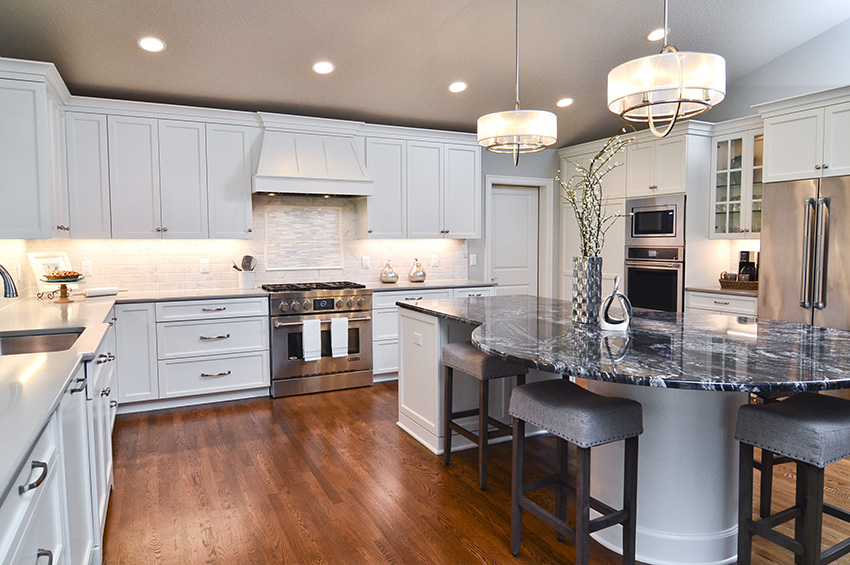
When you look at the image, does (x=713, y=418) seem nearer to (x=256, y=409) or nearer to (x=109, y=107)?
(x=256, y=409)

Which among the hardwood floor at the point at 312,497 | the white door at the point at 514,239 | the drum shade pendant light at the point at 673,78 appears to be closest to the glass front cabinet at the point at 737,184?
the white door at the point at 514,239

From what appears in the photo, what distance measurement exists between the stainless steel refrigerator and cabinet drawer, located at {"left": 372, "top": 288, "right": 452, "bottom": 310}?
2817mm

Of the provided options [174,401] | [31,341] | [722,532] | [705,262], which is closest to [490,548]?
[722,532]

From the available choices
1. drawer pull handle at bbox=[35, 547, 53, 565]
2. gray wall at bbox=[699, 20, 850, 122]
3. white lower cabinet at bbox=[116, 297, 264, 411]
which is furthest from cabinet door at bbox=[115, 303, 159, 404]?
gray wall at bbox=[699, 20, 850, 122]

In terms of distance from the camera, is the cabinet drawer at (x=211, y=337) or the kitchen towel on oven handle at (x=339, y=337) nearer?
the cabinet drawer at (x=211, y=337)

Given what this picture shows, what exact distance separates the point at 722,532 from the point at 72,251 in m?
4.91

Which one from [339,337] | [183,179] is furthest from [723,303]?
[183,179]

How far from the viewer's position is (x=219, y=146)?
4.72 meters

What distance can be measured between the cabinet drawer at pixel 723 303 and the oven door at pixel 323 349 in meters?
3.07

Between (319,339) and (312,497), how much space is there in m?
2.07

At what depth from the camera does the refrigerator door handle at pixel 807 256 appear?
4.14 meters

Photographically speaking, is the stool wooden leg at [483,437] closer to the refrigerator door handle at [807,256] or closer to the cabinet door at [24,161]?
the refrigerator door handle at [807,256]

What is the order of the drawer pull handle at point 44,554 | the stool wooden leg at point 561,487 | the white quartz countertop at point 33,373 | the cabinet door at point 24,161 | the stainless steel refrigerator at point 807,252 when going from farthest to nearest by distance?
the stainless steel refrigerator at point 807,252 → the cabinet door at point 24,161 → the stool wooden leg at point 561,487 → the drawer pull handle at point 44,554 → the white quartz countertop at point 33,373

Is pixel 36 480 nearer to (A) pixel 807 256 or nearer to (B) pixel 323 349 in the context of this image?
(B) pixel 323 349
